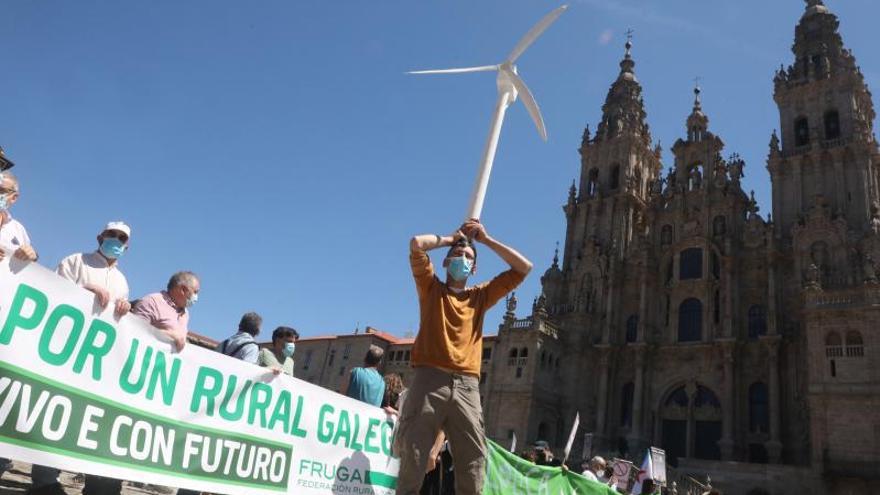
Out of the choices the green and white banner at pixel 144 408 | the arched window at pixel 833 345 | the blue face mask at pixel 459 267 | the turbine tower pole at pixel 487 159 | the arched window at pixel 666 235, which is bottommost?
the green and white banner at pixel 144 408

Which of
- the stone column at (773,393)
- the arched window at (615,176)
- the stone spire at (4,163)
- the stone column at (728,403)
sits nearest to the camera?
the stone spire at (4,163)

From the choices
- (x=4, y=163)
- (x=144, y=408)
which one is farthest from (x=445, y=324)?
(x=4, y=163)

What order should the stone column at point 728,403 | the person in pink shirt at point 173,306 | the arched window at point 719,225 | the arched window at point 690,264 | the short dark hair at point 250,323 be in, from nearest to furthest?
the person in pink shirt at point 173,306, the short dark hair at point 250,323, the stone column at point 728,403, the arched window at point 690,264, the arched window at point 719,225

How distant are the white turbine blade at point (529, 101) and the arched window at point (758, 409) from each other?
30.4 m

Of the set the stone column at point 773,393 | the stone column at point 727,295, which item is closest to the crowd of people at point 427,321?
the stone column at point 773,393

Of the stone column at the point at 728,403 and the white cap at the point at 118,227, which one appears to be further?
the stone column at the point at 728,403

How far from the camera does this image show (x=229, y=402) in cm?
543

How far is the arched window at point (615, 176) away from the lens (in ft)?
152

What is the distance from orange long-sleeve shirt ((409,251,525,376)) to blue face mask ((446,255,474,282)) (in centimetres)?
12

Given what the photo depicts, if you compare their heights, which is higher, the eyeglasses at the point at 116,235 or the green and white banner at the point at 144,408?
the eyeglasses at the point at 116,235

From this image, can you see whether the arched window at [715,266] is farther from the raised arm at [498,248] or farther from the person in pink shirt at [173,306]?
the person in pink shirt at [173,306]

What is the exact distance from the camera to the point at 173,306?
18.0ft

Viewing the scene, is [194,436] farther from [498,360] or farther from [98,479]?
[498,360]

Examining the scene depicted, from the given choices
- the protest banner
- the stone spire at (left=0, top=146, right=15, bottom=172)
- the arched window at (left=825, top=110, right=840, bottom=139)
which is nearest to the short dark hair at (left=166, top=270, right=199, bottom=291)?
the protest banner
